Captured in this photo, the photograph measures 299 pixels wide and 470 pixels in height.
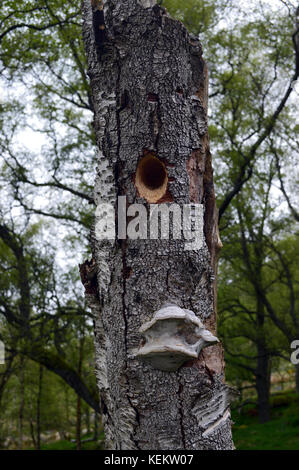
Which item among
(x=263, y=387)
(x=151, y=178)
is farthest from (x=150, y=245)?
(x=263, y=387)

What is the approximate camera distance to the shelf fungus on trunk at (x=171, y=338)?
1.97m

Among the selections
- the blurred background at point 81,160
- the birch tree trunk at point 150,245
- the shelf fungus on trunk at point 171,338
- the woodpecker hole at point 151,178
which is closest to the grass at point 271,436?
the blurred background at point 81,160

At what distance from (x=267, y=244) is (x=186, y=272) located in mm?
12719

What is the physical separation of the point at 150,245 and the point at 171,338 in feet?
1.40

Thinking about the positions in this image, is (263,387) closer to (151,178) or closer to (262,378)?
(262,378)

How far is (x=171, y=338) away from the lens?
2.03 metres

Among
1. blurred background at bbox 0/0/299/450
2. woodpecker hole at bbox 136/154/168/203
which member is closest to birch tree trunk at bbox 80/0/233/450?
woodpecker hole at bbox 136/154/168/203

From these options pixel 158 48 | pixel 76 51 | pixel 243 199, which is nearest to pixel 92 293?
pixel 158 48

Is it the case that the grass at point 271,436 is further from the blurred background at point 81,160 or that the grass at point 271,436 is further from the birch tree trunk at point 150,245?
the birch tree trunk at point 150,245

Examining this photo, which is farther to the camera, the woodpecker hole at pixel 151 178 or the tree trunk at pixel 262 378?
the tree trunk at pixel 262 378

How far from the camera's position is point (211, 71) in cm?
1162

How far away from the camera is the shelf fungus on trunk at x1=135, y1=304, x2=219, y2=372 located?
1974 mm

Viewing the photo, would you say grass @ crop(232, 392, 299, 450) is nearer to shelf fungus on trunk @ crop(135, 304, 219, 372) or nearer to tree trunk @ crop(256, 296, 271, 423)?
tree trunk @ crop(256, 296, 271, 423)
